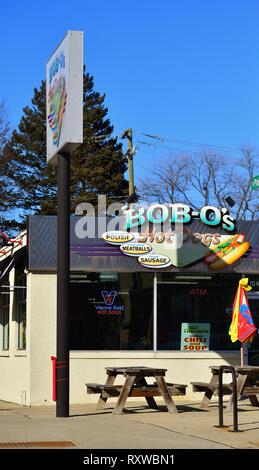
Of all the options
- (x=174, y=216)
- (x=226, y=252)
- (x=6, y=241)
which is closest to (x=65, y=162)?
(x=174, y=216)

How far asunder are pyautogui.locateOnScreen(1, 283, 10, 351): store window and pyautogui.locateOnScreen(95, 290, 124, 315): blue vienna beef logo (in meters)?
3.38

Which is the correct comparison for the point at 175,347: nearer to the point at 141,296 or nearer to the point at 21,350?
the point at 141,296

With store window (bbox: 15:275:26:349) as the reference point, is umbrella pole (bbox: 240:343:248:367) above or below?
below

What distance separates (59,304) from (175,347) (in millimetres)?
4765

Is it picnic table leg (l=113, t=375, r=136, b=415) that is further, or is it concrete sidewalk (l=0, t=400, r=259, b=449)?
picnic table leg (l=113, t=375, r=136, b=415)

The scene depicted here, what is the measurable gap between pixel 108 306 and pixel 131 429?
5540 millimetres

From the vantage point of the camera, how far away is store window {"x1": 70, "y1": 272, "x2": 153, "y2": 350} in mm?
16375

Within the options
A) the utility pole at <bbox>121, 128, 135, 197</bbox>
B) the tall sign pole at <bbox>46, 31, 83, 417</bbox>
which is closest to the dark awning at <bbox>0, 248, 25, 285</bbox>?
the tall sign pole at <bbox>46, 31, 83, 417</bbox>

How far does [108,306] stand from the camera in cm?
1647

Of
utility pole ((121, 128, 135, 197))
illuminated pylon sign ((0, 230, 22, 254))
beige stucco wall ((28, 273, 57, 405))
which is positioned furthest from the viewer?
utility pole ((121, 128, 135, 197))

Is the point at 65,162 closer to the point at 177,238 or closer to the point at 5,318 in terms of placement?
the point at 177,238

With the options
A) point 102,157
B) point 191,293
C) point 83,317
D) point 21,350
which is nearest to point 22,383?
point 21,350

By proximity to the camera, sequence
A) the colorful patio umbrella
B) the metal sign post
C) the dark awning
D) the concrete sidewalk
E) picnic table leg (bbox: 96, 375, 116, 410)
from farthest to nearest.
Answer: the dark awning, the colorful patio umbrella, picnic table leg (bbox: 96, 375, 116, 410), the metal sign post, the concrete sidewalk

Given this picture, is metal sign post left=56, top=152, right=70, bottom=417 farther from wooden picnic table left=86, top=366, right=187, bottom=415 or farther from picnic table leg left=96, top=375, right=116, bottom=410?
picnic table leg left=96, top=375, right=116, bottom=410
